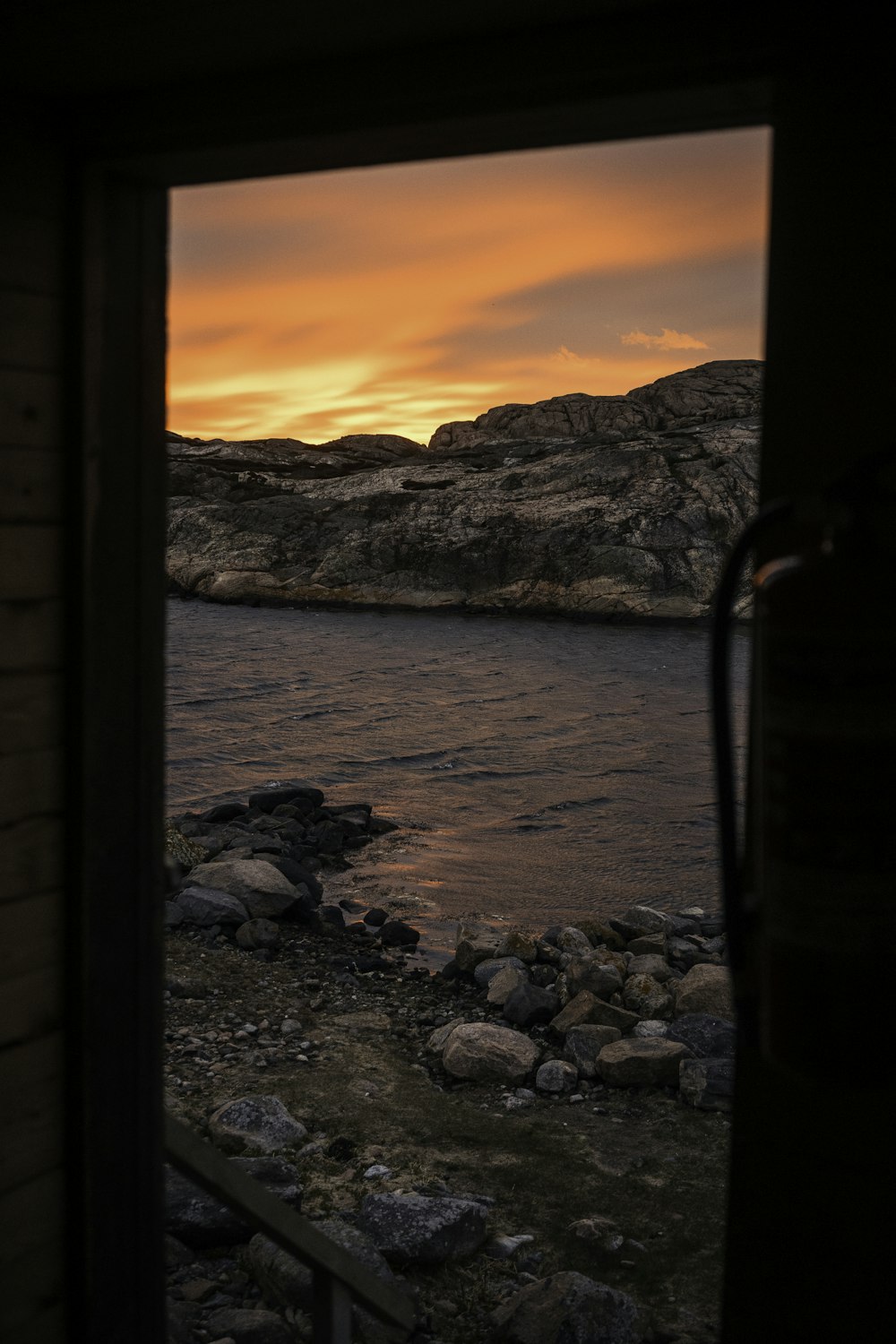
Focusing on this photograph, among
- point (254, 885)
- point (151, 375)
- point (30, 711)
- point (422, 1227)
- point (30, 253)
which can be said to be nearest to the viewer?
point (30, 253)

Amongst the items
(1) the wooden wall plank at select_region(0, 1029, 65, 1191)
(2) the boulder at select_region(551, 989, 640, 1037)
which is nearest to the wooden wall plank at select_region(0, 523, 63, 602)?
(1) the wooden wall plank at select_region(0, 1029, 65, 1191)

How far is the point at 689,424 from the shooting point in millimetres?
67000

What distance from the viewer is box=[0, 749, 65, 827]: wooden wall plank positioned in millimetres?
2361

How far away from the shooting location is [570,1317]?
3.76 m

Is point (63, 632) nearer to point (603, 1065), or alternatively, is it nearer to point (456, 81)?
point (456, 81)

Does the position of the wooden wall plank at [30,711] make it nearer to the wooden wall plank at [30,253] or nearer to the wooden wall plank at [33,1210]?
the wooden wall plank at [30,253]

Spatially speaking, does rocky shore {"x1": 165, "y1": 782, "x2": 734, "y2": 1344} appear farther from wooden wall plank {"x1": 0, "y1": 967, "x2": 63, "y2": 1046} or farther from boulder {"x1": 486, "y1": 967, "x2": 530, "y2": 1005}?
wooden wall plank {"x1": 0, "y1": 967, "x2": 63, "y2": 1046}

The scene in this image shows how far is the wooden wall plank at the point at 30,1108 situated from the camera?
2379 millimetres

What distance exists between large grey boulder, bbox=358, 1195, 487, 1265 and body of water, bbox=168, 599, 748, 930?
562 cm

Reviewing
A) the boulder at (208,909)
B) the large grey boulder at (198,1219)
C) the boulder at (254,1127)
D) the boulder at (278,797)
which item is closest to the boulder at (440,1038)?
the boulder at (254,1127)

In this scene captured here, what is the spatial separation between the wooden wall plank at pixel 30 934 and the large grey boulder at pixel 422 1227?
2560 millimetres

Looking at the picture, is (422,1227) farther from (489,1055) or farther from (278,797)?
(278,797)

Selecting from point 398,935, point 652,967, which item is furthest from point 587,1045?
point 398,935

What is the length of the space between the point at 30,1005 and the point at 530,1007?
507 cm
